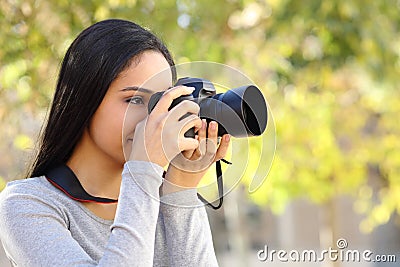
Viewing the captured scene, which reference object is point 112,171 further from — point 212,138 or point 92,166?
point 212,138

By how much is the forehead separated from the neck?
0.42 ft

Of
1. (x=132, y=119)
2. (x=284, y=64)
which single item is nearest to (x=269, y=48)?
(x=284, y=64)

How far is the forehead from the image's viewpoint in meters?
1.14

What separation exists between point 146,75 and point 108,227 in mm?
246

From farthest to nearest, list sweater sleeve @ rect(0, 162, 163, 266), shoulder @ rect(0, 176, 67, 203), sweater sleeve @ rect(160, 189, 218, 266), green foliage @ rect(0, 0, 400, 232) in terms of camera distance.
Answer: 1. green foliage @ rect(0, 0, 400, 232)
2. sweater sleeve @ rect(160, 189, 218, 266)
3. shoulder @ rect(0, 176, 67, 203)
4. sweater sleeve @ rect(0, 162, 163, 266)

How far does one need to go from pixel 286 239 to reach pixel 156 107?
35.6 ft

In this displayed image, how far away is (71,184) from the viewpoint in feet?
3.87

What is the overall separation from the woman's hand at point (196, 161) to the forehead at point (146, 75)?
10 cm

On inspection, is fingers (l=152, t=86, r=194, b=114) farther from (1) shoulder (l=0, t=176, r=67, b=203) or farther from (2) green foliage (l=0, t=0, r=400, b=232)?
(2) green foliage (l=0, t=0, r=400, b=232)

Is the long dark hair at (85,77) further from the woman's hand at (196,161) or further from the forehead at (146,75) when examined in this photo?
the woman's hand at (196,161)

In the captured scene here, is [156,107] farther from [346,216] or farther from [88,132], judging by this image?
[346,216]

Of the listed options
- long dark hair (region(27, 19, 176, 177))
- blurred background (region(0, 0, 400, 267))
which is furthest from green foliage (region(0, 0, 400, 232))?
long dark hair (region(27, 19, 176, 177))

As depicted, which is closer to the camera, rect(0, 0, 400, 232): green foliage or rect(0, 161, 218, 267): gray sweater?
rect(0, 161, 218, 267): gray sweater

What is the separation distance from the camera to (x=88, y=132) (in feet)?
3.95
